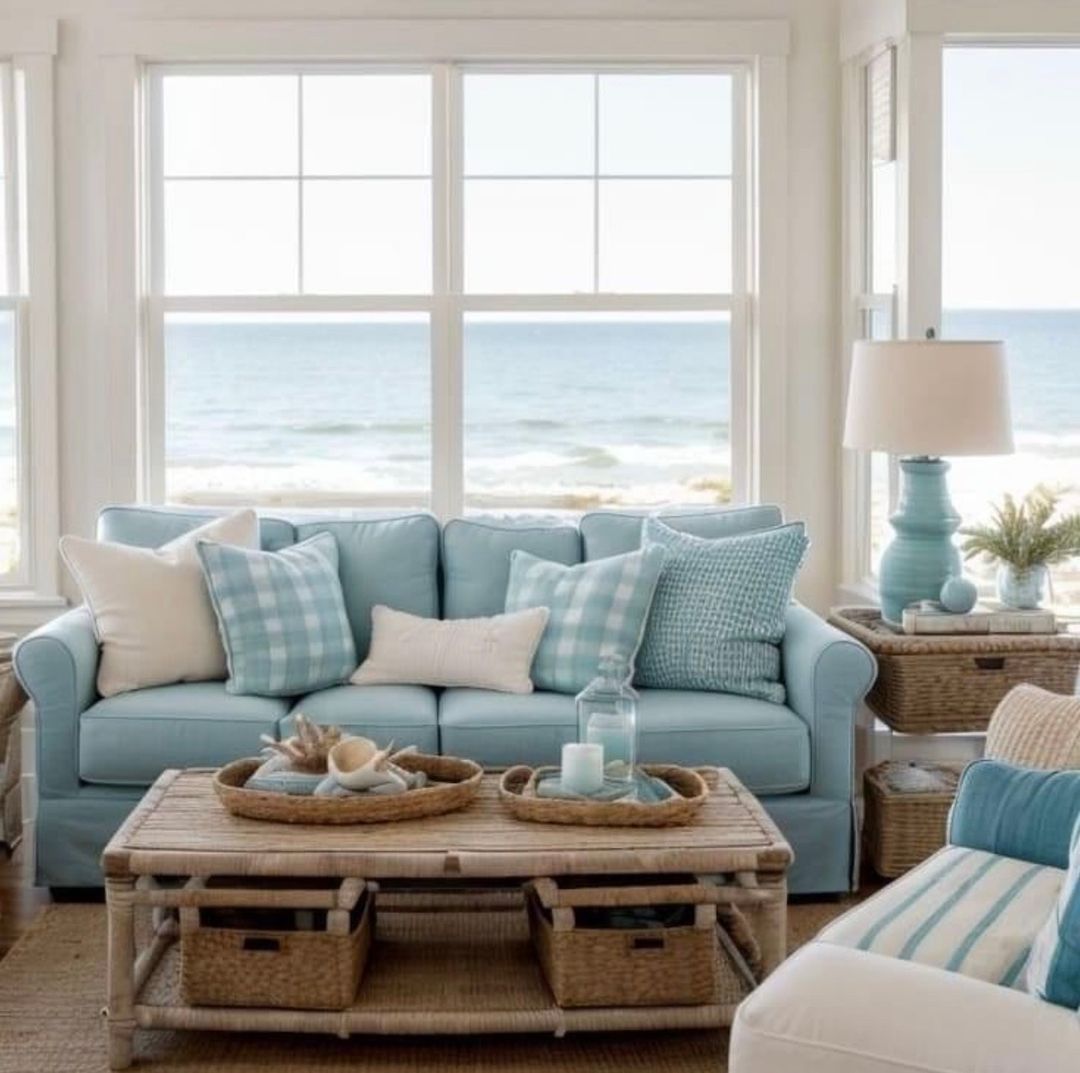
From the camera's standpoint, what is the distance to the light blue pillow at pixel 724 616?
4820 mm

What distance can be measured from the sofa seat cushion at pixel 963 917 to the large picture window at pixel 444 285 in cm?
281

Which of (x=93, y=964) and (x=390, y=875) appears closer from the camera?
(x=390, y=875)

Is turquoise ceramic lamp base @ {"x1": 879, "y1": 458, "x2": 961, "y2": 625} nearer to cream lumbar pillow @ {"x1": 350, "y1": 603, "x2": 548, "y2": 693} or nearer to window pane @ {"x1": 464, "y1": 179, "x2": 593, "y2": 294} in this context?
cream lumbar pillow @ {"x1": 350, "y1": 603, "x2": 548, "y2": 693}

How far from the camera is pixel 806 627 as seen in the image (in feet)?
15.8

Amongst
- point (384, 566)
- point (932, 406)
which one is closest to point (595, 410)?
point (384, 566)

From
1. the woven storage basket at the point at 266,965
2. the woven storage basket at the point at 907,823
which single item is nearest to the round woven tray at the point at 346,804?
the woven storage basket at the point at 266,965

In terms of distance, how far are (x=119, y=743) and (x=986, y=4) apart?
3.13 m

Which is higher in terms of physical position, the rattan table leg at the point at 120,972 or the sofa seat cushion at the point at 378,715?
the sofa seat cushion at the point at 378,715

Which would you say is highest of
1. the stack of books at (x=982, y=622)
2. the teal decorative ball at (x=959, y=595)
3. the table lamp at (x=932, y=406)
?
the table lamp at (x=932, y=406)

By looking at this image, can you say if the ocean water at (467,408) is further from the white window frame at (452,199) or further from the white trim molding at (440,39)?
the white trim molding at (440,39)

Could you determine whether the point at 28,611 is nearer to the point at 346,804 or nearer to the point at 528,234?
the point at 528,234

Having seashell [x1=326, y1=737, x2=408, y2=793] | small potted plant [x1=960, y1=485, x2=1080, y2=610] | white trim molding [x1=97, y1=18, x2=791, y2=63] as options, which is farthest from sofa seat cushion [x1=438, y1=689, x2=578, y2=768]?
white trim molding [x1=97, y1=18, x2=791, y2=63]

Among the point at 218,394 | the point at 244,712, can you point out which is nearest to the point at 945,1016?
the point at 244,712

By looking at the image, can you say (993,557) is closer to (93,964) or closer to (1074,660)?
(1074,660)
